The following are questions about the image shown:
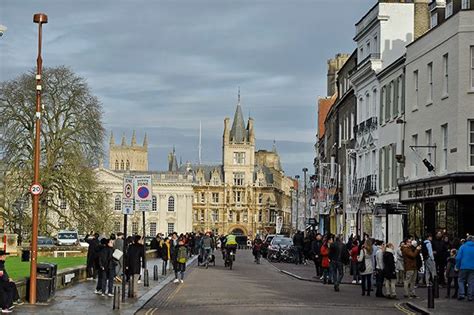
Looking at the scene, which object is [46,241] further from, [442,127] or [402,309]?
[402,309]

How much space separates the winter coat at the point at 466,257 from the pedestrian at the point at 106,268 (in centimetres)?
997

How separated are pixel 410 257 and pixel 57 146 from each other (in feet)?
147

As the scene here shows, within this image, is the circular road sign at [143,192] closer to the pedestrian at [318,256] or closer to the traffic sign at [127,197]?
the traffic sign at [127,197]

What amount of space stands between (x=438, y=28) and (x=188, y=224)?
14959 centimetres

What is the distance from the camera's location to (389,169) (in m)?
51.5

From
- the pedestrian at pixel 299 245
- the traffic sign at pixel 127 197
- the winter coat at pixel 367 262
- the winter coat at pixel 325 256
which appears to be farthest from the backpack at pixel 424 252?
the pedestrian at pixel 299 245

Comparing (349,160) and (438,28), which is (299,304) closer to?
(438,28)

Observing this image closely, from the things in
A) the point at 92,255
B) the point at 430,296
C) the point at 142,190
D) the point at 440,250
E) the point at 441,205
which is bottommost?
the point at 430,296

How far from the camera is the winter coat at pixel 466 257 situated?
2844cm

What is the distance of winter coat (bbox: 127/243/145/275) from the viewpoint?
1137 inches

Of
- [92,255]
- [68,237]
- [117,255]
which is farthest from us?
[68,237]

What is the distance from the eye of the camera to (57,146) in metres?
71.6

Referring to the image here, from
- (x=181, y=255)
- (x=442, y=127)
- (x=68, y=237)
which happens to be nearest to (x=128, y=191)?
(x=181, y=255)

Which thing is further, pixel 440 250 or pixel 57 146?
pixel 57 146
